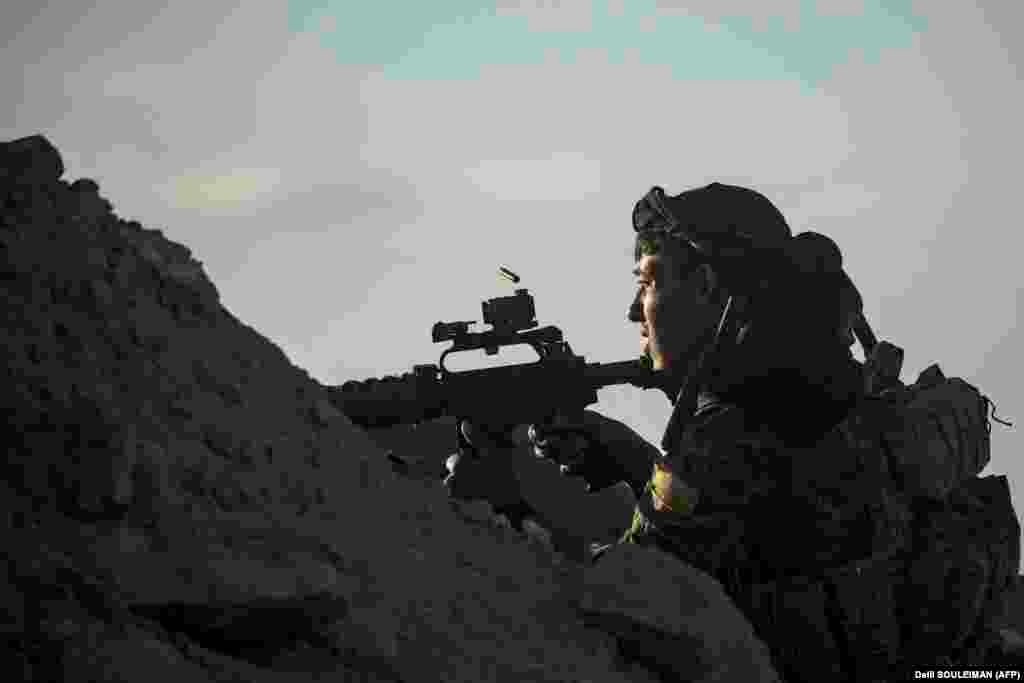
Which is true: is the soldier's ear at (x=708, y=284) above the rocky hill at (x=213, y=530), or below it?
above

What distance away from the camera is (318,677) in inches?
92.5

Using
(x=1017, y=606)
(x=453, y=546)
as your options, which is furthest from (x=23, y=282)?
(x=1017, y=606)

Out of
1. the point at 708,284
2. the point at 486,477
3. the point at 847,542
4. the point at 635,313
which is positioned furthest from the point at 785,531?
the point at 486,477

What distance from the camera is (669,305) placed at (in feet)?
18.2

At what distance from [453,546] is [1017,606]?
8.71 metres

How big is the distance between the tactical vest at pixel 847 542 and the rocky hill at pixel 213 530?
131 centimetres

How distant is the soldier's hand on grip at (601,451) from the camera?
614cm

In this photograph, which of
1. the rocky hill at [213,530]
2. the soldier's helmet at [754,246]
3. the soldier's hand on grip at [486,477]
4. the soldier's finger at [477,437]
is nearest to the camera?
the rocky hill at [213,530]

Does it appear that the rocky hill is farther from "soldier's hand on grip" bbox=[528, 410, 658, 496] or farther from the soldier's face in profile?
"soldier's hand on grip" bbox=[528, 410, 658, 496]

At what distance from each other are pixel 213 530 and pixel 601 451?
12.6 feet

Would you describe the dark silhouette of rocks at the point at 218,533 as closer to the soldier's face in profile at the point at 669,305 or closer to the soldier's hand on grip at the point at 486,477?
the soldier's face in profile at the point at 669,305

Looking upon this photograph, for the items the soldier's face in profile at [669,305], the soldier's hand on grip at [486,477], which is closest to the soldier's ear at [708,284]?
the soldier's face in profile at [669,305]

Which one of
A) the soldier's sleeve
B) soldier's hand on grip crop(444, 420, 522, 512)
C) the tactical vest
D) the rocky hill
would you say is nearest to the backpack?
the tactical vest

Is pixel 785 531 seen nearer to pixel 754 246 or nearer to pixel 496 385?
pixel 754 246
